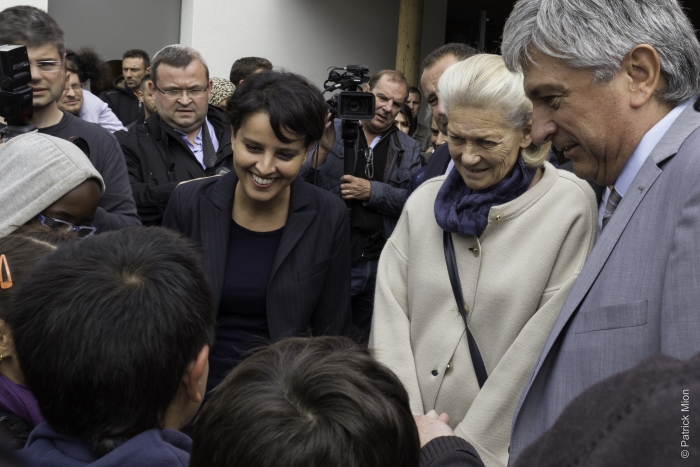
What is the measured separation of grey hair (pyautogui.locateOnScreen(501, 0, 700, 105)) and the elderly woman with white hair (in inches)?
26.0

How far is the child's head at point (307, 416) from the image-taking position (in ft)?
3.76

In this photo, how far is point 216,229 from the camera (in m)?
2.82

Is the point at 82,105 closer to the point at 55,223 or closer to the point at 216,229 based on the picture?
the point at 216,229

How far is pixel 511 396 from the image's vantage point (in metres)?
2.31

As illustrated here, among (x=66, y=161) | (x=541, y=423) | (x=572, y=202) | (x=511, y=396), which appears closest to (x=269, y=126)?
(x=66, y=161)

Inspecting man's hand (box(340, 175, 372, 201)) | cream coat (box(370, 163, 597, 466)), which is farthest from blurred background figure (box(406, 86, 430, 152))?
cream coat (box(370, 163, 597, 466))

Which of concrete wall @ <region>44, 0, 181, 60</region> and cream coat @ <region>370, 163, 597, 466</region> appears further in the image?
concrete wall @ <region>44, 0, 181, 60</region>

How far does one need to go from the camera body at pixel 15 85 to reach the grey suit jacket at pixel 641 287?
2.27 metres

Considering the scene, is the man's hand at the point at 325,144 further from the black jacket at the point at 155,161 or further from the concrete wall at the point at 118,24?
the concrete wall at the point at 118,24

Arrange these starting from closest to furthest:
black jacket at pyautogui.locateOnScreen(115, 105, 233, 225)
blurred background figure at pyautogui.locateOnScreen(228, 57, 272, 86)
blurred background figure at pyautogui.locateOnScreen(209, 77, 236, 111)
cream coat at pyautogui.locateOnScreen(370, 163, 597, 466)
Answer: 1. cream coat at pyautogui.locateOnScreen(370, 163, 597, 466)
2. black jacket at pyautogui.locateOnScreen(115, 105, 233, 225)
3. blurred background figure at pyautogui.locateOnScreen(209, 77, 236, 111)
4. blurred background figure at pyautogui.locateOnScreen(228, 57, 272, 86)

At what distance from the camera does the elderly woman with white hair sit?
7.68ft

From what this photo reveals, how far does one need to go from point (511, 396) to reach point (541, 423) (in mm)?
518

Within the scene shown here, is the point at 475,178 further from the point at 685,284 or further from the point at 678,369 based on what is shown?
the point at 678,369

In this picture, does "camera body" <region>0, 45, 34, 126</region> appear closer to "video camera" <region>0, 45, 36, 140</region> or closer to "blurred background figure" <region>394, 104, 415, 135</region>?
"video camera" <region>0, 45, 36, 140</region>
